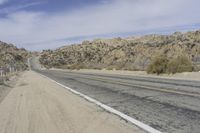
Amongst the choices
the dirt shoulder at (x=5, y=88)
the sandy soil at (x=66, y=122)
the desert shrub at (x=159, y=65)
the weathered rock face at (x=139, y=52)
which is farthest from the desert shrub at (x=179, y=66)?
the sandy soil at (x=66, y=122)

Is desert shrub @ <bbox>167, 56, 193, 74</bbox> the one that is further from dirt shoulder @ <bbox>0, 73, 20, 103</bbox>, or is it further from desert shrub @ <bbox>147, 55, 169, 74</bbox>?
dirt shoulder @ <bbox>0, 73, 20, 103</bbox>

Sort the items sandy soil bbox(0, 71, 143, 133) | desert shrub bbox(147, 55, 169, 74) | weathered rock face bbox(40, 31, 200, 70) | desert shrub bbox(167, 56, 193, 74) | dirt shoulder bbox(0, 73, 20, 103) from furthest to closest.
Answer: weathered rock face bbox(40, 31, 200, 70) → desert shrub bbox(147, 55, 169, 74) → desert shrub bbox(167, 56, 193, 74) → dirt shoulder bbox(0, 73, 20, 103) → sandy soil bbox(0, 71, 143, 133)

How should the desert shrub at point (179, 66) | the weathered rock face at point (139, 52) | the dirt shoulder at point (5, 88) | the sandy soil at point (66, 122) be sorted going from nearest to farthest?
the sandy soil at point (66, 122)
the dirt shoulder at point (5, 88)
the desert shrub at point (179, 66)
the weathered rock face at point (139, 52)

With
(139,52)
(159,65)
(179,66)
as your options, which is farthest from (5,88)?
(139,52)

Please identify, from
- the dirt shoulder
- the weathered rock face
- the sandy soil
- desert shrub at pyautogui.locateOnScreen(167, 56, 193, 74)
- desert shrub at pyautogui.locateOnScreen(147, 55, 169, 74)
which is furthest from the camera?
the weathered rock face

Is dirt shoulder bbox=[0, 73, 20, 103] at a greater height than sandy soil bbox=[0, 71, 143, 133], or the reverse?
sandy soil bbox=[0, 71, 143, 133]

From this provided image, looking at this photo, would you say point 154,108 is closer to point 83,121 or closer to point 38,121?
point 83,121

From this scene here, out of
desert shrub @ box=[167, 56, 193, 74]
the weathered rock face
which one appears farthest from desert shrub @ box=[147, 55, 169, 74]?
the weathered rock face

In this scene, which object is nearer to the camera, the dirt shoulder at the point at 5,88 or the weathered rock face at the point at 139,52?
the dirt shoulder at the point at 5,88

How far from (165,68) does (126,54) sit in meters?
68.3

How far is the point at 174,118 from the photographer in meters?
10.1

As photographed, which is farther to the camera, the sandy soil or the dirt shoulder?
the dirt shoulder

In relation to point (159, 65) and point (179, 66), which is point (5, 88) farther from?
point (179, 66)

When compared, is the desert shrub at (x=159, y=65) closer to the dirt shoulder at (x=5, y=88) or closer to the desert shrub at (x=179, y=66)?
the desert shrub at (x=179, y=66)
